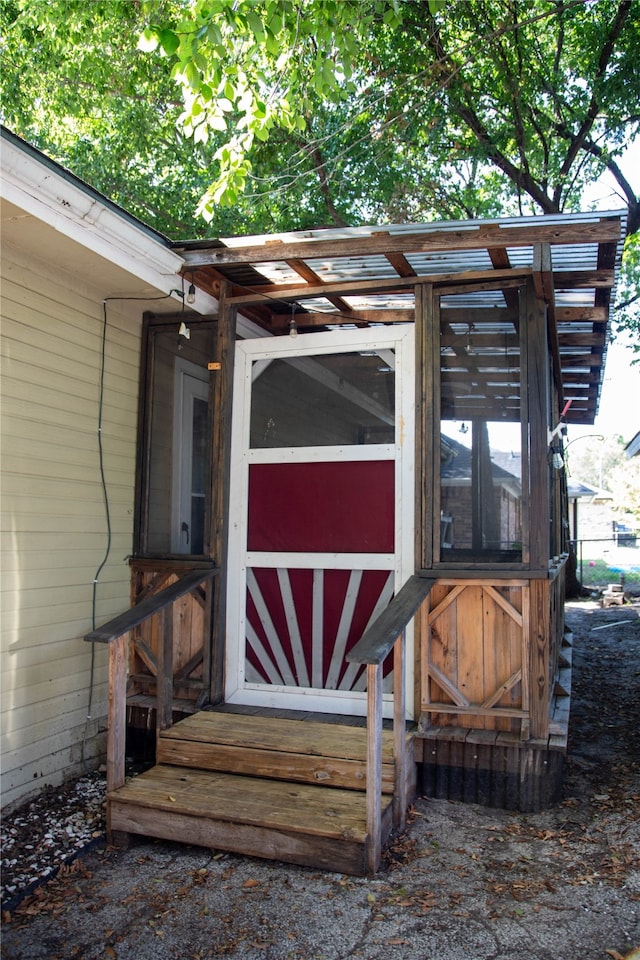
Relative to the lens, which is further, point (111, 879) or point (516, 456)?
point (516, 456)

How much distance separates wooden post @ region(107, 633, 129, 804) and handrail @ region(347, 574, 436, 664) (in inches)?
42.2

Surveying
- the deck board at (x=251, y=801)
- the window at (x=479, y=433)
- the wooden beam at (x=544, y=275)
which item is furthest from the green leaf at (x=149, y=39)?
the deck board at (x=251, y=801)

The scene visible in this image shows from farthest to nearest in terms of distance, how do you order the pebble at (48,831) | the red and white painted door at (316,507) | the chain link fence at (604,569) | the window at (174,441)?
the chain link fence at (604,569)
the window at (174,441)
the red and white painted door at (316,507)
the pebble at (48,831)

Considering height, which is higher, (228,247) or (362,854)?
(228,247)

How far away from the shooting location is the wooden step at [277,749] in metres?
3.33

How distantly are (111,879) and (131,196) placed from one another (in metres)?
8.87

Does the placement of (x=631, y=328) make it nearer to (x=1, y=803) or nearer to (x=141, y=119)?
(x=141, y=119)

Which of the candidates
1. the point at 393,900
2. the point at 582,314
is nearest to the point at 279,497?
the point at 393,900

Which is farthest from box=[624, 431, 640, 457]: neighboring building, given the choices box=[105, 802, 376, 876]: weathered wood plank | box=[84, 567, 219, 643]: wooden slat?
box=[105, 802, 376, 876]: weathered wood plank

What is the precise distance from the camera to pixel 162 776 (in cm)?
346

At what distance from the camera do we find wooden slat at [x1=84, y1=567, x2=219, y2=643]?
3281mm

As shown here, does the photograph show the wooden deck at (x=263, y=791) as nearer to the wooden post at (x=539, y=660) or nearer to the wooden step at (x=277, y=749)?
the wooden step at (x=277, y=749)

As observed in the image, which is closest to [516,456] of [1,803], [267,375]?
[267,375]

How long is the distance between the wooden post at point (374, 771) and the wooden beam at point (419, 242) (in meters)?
2.05
